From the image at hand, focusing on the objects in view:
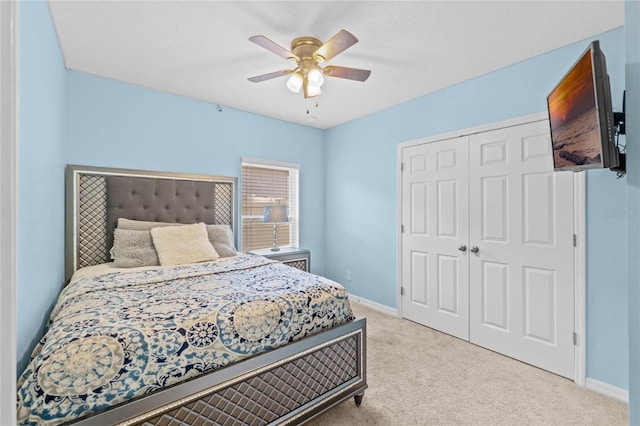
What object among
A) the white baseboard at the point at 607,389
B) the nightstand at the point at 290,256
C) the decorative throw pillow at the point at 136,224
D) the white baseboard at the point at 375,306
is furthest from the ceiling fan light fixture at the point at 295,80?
the white baseboard at the point at 607,389

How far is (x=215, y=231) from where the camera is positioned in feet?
10.8

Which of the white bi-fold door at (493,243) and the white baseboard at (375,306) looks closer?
the white bi-fold door at (493,243)

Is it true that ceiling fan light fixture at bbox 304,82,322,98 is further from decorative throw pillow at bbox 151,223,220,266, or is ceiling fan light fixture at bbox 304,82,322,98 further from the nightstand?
the nightstand

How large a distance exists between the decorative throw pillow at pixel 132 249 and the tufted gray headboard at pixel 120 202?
0.21 meters

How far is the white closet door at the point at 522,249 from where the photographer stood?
7.75 ft

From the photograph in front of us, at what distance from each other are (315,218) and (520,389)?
3.21m

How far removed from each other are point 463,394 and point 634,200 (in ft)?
5.83

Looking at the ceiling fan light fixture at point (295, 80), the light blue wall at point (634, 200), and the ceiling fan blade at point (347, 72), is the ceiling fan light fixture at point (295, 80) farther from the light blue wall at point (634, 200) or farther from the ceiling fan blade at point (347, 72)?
the light blue wall at point (634, 200)

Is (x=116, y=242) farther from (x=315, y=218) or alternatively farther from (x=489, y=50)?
(x=489, y=50)

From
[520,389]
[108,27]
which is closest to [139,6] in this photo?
[108,27]

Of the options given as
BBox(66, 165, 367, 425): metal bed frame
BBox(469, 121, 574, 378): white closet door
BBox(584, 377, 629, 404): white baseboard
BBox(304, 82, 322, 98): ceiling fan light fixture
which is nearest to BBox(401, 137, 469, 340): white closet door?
BBox(469, 121, 574, 378): white closet door

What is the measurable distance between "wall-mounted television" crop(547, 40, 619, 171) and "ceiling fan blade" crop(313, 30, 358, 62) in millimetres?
1178

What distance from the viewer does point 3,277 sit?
536 mm

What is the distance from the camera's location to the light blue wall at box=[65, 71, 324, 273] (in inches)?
113
